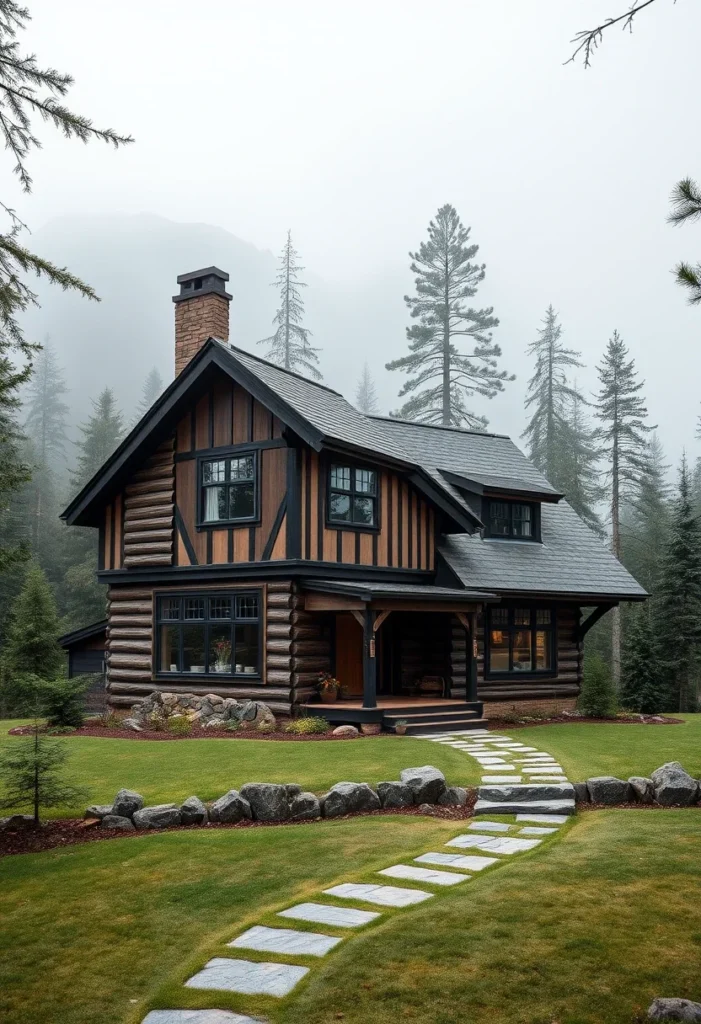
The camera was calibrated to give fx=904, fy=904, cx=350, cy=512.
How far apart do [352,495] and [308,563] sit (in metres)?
2.04

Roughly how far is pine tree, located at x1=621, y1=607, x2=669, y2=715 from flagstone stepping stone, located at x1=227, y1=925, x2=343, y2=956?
20101 mm

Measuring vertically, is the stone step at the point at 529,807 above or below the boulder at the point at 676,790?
below

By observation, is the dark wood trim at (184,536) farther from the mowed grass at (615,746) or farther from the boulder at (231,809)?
the boulder at (231,809)

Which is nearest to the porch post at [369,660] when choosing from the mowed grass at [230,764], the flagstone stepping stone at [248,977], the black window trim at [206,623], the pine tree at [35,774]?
the mowed grass at [230,764]

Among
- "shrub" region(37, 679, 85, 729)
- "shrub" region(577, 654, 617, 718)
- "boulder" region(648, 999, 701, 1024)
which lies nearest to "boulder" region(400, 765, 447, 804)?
"boulder" region(648, 999, 701, 1024)

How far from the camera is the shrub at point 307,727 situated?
16547 mm

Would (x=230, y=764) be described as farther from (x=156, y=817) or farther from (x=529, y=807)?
(x=529, y=807)

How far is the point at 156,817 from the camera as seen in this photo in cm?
949

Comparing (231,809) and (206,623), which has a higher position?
(206,623)

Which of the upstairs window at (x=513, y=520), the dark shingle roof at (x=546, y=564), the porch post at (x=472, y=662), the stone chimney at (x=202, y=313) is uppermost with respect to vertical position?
the stone chimney at (x=202, y=313)

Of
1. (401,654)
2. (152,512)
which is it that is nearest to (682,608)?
(401,654)

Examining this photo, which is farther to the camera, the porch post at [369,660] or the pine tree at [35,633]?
the pine tree at [35,633]

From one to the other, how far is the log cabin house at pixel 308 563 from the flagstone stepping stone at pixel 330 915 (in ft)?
33.2

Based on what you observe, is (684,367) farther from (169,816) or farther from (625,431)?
(169,816)
